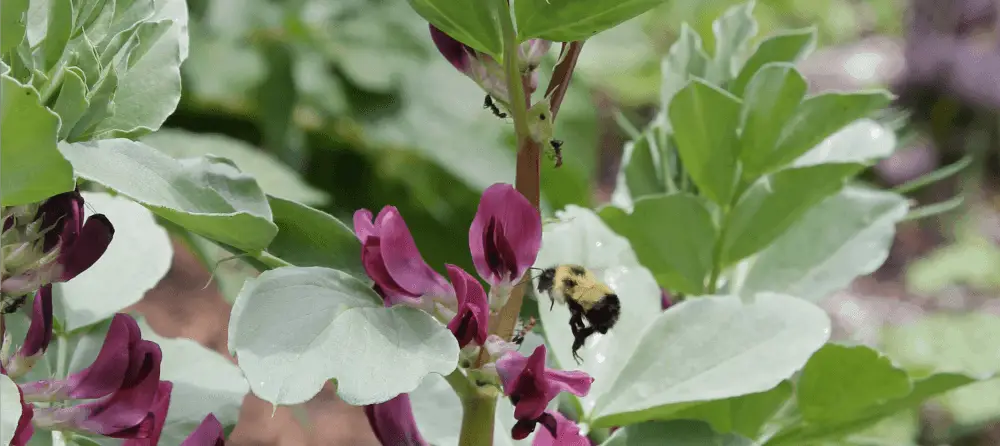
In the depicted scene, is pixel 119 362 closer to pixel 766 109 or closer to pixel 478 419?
pixel 478 419

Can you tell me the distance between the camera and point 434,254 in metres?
1.35

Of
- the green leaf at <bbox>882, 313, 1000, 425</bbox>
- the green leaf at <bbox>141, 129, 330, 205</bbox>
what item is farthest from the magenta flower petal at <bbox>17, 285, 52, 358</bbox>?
the green leaf at <bbox>882, 313, 1000, 425</bbox>

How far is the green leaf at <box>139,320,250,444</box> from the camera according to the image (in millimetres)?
392

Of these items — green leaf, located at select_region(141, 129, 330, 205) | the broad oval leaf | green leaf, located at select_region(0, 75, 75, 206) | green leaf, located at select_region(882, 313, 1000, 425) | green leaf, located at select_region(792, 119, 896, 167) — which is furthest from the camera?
green leaf, located at select_region(882, 313, 1000, 425)

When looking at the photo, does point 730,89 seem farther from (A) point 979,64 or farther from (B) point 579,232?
(A) point 979,64

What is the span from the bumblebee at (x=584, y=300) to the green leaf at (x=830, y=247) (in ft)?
0.53

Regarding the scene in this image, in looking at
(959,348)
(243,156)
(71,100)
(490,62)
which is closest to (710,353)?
(490,62)

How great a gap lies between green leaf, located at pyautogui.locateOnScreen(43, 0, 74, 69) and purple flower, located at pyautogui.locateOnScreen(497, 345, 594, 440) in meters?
0.16

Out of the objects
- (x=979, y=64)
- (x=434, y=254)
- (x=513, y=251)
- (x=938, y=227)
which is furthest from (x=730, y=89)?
(x=979, y=64)

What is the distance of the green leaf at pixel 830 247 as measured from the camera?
0.51 metres

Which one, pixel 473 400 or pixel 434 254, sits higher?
pixel 473 400

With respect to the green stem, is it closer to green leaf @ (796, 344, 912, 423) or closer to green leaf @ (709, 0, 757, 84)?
green leaf @ (796, 344, 912, 423)

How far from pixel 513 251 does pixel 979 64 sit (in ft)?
10.5

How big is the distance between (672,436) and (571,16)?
0.19 metres
